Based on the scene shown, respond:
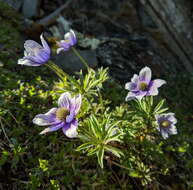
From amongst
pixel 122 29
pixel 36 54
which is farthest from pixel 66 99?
pixel 122 29

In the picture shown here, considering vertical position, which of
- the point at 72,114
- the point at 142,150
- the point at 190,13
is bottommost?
the point at 142,150

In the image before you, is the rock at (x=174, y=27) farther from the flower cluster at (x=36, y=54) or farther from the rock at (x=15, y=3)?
the flower cluster at (x=36, y=54)

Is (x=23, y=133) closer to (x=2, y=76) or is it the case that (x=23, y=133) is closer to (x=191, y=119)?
(x=2, y=76)

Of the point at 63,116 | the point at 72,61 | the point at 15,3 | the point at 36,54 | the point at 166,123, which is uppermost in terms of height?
the point at 166,123

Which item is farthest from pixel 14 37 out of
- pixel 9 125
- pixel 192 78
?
→ pixel 192 78

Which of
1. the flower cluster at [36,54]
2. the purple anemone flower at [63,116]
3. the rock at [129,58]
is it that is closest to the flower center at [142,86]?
the purple anemone flower at [63,116]

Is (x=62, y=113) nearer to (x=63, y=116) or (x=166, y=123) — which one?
(x=63, y=116)
